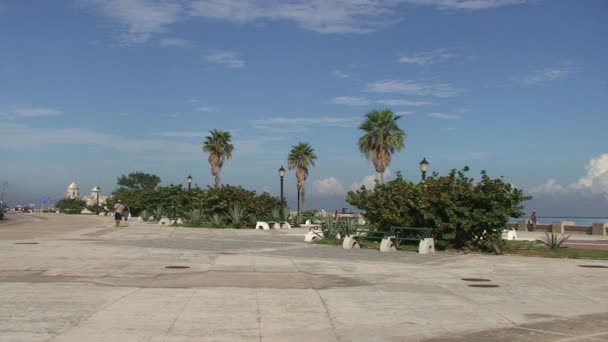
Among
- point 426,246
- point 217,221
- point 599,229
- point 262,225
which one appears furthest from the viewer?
point 217,221

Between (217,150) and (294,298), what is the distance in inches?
2254

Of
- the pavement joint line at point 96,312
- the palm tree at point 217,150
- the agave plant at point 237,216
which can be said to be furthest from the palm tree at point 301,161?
the pavement joint line at point 96,312

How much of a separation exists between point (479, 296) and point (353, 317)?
3.37m

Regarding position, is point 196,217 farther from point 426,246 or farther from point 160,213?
point 426,246

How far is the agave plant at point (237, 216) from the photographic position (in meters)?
38.1

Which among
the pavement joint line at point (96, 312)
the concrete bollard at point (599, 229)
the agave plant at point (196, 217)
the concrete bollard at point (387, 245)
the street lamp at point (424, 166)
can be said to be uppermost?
the street lamp at point (424, 166)

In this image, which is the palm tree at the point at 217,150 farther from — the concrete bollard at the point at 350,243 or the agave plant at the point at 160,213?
the concrete bollard at the point at 350,243

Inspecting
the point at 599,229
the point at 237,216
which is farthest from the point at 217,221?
the point at 599,229

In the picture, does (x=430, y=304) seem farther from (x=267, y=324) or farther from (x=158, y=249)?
(x=158, y=249)

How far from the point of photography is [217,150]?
219 ft

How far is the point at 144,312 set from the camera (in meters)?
8.95

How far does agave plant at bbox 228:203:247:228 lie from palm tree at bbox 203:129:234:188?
28278 mm

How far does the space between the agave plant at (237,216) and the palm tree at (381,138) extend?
16.1m

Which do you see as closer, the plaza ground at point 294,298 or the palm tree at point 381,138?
the plaza ground at point 294,298
